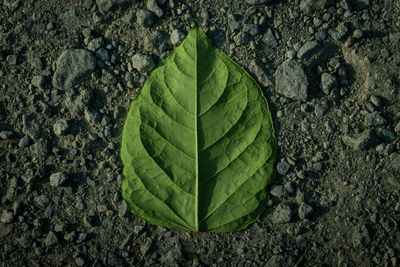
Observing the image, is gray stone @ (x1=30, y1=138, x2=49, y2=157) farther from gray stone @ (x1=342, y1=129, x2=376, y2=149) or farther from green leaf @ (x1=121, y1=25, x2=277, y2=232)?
gray stone @ (x1=342, y1=129, x2=376, y2=149)

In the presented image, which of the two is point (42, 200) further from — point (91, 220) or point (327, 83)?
point (327, 83)

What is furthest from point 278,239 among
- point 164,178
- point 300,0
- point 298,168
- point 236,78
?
point 300,0

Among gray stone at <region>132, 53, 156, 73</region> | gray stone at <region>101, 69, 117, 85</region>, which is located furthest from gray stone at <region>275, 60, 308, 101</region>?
gray stone at <region>101, 69, 117, 85</region>

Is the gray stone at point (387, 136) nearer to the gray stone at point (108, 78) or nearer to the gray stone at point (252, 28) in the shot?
the gray stone at point (252, 28)

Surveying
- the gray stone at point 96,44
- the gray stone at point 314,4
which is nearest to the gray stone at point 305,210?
the gray stone at point 314,4

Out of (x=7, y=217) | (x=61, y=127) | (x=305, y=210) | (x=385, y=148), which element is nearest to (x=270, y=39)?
(x=385, y=148)

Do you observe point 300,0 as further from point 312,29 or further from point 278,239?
point 278,239
